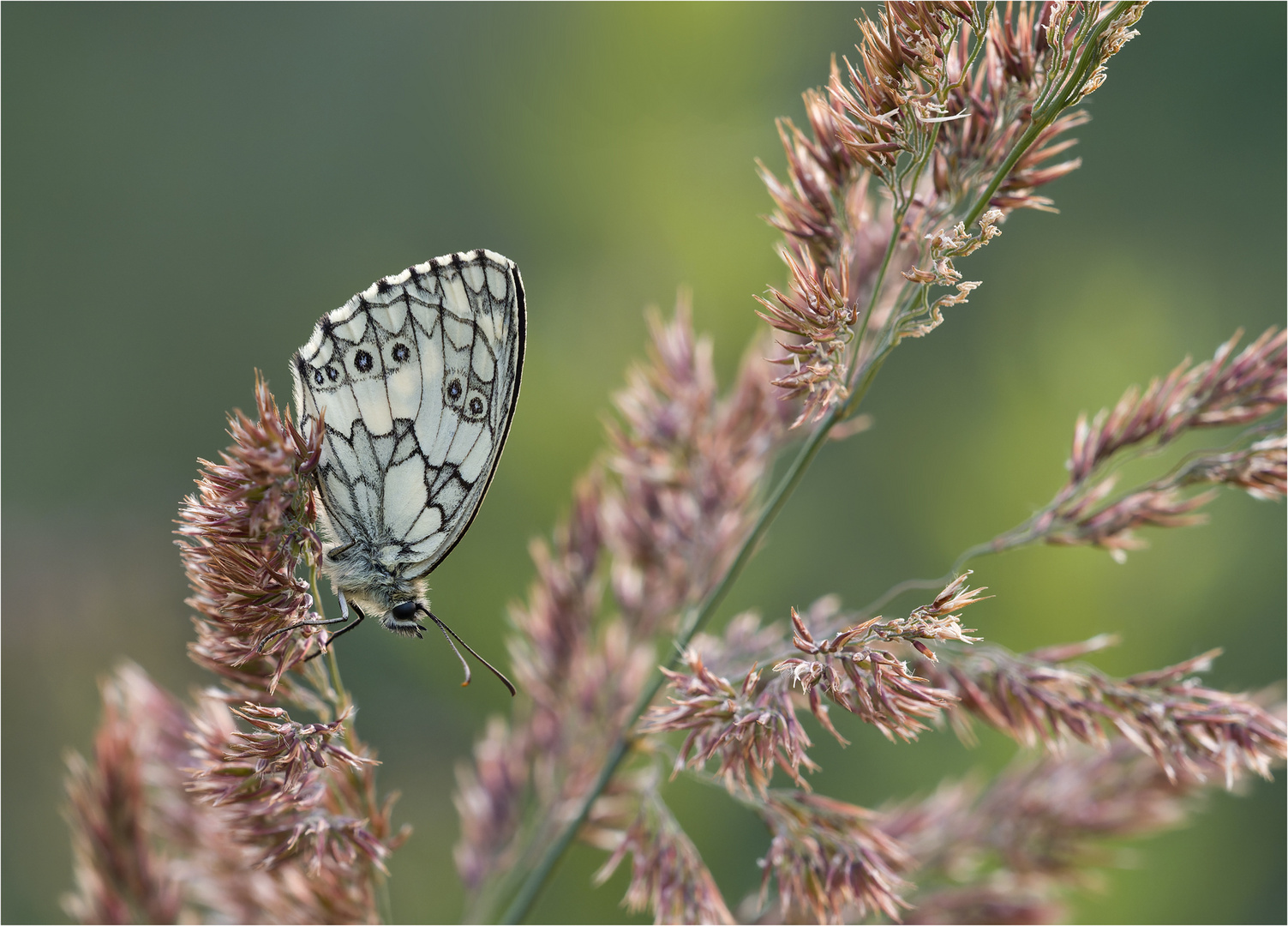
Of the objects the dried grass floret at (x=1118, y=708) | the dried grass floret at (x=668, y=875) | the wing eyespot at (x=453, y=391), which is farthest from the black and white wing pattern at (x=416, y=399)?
the dried grass floret at (x=1118, y=708)

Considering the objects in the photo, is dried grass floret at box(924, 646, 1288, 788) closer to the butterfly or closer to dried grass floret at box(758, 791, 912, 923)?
dried grass floret at box(758, 791, 912, 923)

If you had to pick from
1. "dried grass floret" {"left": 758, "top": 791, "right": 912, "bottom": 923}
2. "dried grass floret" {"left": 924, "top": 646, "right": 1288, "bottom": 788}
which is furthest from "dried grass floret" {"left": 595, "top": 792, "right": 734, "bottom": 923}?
"dried grass floret" {"left": 924, "top": 646, "right": 1288, "bottom": 788}

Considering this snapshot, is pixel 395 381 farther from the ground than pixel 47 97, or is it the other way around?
pixel 47 97

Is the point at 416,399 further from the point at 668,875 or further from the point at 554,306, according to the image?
the point at 554,306

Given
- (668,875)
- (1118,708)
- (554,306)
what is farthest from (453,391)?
(554,306)

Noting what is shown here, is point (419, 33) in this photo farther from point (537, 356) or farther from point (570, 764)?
point (570, 764)

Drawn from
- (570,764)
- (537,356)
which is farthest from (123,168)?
(570,764)
